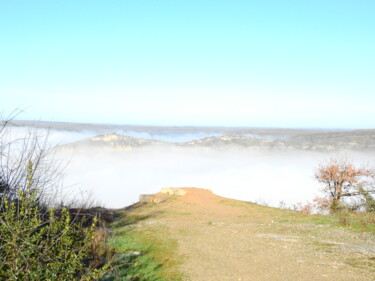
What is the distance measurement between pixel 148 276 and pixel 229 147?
105 metres

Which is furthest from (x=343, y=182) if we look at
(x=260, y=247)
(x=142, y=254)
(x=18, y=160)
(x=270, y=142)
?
(x=270, y=142)

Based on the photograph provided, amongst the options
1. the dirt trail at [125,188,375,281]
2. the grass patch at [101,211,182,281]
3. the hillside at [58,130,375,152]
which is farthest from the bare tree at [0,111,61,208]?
the hillside at [58,130,375,152]

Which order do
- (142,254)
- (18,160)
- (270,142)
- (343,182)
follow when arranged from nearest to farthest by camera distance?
Answer: 1. (18,160)
2. (142,254)
3. (343,182)
4. (270,142)

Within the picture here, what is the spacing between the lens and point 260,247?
11633 mm

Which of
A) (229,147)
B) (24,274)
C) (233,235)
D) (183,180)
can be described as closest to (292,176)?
(229,147)

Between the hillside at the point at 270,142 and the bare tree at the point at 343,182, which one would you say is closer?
the bare tree at the point at 343,182

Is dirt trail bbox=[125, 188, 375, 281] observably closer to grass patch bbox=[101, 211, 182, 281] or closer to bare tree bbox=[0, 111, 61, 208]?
grass patch bbox=[101, 211, 182, 281]

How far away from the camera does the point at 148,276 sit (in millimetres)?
9750

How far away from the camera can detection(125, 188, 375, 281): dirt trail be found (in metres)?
9.11

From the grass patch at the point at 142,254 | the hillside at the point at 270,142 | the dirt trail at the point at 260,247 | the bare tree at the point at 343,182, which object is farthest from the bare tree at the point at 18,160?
the hillside at the point at 270,142

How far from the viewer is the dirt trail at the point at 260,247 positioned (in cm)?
911

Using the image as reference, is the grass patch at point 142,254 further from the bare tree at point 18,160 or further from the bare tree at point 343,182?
the bare tree at point 343,182

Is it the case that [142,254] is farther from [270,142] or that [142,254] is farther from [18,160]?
[270,142]

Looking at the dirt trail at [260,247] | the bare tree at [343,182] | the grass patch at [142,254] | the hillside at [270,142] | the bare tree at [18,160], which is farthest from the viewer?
the hillside at [270,142]
